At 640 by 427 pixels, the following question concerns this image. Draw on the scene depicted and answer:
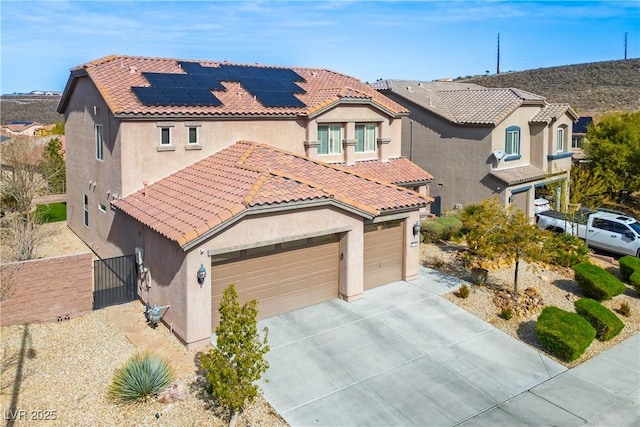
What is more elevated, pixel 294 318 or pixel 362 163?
pixel 362 163

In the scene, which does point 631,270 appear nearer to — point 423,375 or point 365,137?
point 423,375

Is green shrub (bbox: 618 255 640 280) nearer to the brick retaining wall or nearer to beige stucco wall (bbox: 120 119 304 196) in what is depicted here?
beige stucco wall (bbox: 120 119 304 196)

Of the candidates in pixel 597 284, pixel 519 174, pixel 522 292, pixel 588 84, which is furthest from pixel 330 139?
pixel 588 84

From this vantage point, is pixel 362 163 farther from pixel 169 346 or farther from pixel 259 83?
pixel 169 346

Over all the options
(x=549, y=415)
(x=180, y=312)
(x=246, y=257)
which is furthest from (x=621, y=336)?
(x=180, y=312)

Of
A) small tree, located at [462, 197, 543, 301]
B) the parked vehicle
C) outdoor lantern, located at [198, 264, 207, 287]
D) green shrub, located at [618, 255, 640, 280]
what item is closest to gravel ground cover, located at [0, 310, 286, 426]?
outdoor lantern, located at [198, 264, 207, 287]

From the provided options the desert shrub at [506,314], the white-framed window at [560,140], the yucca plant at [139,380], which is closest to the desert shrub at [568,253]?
the desert shrub at [506,314]

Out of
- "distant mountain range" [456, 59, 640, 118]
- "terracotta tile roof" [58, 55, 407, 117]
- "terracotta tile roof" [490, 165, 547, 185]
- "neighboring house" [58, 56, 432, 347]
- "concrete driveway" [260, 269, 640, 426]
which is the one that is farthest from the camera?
"distant mountain range" [456, 59, 640, 118]
